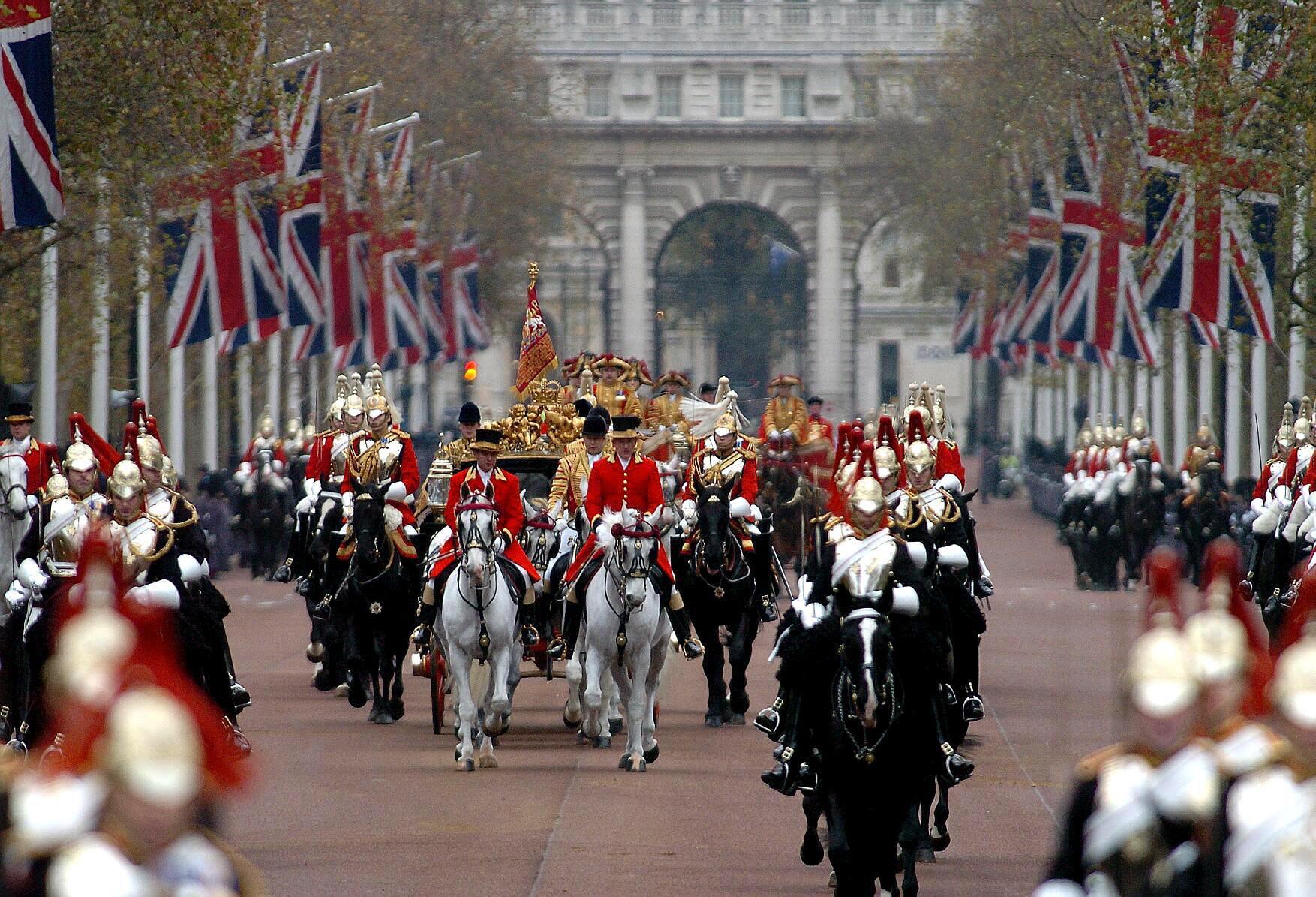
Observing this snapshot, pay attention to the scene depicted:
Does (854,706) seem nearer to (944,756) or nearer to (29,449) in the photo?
(944,756)

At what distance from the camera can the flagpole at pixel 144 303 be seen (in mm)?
30578

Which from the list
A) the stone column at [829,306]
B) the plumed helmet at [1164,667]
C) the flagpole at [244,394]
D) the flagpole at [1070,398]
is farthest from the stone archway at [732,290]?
the plumed helmet at [1164,667]

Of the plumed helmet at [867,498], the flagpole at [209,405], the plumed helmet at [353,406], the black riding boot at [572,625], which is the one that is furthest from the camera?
the flagpole at [209,405]

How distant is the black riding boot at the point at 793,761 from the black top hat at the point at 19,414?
994cm

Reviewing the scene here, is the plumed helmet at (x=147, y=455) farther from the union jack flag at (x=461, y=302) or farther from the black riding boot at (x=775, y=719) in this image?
the union jack flag at (x=461, y=302)

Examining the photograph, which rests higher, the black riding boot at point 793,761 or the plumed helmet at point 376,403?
the plumed helmet at point 376,403

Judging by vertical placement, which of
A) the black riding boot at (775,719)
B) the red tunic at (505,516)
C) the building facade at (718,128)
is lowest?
the black riding boot at (775,719)

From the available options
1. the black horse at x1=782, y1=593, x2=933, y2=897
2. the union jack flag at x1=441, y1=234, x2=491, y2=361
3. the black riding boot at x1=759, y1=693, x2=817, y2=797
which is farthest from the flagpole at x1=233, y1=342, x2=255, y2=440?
the black horse at x1=782, y1=593, x2=933, y2=897

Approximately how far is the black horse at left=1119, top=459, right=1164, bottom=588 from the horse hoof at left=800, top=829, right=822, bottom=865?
22295mm

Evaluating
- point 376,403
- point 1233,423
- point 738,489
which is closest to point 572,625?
point 738,489

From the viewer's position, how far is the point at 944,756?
10273 millimetres

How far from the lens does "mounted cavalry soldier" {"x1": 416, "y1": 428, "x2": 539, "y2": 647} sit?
597 inches

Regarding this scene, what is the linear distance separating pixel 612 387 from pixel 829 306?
7104 centimetres

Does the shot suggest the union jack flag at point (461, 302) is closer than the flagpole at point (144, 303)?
No
